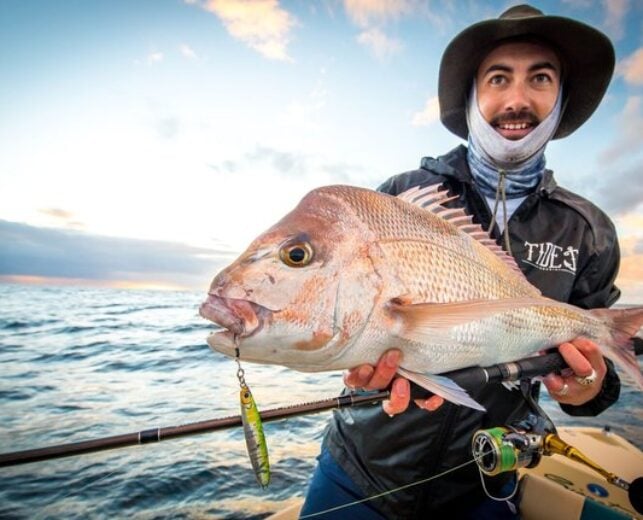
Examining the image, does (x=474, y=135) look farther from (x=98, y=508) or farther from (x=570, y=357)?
(x=98, y=508)

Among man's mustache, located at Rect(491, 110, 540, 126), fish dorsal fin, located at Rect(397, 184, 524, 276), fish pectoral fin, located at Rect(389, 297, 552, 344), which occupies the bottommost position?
fish pectoral fin, located at Rect(389, 297, 552, 344)

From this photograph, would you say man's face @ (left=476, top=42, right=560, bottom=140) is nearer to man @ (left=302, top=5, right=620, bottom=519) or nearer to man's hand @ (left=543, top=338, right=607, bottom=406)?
man @ (left=302, top=5, right=620, bottom=519)

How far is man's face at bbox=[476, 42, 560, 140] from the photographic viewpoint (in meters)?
2.49

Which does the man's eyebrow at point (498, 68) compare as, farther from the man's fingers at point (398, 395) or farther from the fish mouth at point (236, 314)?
the fish mouth at point (236, 314)

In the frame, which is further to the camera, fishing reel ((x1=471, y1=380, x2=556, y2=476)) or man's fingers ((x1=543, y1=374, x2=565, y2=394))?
man's fingers ((x1=543, y1=374, x2=565, y2=394))

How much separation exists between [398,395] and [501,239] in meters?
1.39

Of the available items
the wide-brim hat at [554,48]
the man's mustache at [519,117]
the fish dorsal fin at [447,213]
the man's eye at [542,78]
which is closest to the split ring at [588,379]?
the fish dorsal fin at [447,213]

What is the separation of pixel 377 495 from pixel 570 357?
1.29 meters

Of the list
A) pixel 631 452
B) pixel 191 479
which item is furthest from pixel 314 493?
pixel 631 452

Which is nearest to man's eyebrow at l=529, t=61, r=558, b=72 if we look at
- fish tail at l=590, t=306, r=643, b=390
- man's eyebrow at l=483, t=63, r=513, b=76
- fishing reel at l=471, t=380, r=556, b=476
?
man's eyebrow at l=483, t=63, r=513, b=76

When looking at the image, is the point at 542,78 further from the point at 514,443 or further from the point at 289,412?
the point at 289,412

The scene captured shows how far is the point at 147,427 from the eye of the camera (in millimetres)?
6188

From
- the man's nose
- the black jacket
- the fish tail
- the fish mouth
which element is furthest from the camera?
the man's nose

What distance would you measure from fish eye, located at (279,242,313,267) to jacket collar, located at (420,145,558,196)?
4.89 feet
